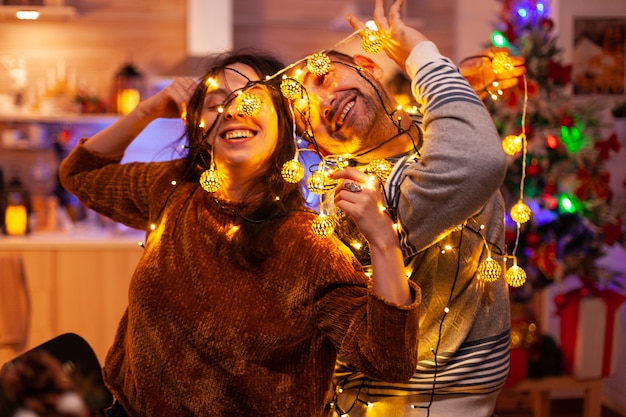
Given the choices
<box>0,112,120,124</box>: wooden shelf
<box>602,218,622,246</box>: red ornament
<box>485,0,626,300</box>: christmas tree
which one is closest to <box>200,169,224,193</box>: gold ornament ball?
<box>485,0,626,300</box>: christmas tree

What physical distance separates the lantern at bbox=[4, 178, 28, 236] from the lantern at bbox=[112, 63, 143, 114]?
0.65 meters

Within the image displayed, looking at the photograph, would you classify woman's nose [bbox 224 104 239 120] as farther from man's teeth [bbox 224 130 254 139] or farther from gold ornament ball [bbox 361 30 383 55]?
gold ornament ball [bbox 361 30 383 55]

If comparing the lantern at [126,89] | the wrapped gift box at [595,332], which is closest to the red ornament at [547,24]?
the wrapped gift box at [595,332]

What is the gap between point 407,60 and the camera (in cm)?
133

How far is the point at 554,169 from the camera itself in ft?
9.98

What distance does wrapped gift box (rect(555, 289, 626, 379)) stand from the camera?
3.07 metres

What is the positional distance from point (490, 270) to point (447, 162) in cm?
27

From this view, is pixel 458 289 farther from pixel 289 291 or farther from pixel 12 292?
pixel 12 292

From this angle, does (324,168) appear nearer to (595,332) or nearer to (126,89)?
(595,332)

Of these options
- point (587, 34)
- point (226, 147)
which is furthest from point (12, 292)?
point (587, 34)

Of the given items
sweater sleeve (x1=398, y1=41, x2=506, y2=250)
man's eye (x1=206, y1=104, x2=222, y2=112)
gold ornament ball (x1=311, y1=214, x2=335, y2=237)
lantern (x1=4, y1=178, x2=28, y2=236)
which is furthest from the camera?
lantern (x1=4, y1=178, x2=28, y2=236)

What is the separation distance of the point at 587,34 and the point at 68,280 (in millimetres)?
2788

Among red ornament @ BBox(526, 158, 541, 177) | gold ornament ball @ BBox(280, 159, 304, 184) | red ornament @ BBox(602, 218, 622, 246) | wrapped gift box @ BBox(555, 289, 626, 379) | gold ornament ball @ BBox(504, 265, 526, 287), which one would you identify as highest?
gold ornament ball @ BBox(280, 159, 304, 184)

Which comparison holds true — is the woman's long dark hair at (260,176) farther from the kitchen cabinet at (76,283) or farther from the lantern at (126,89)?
the lantern at (126,89)
